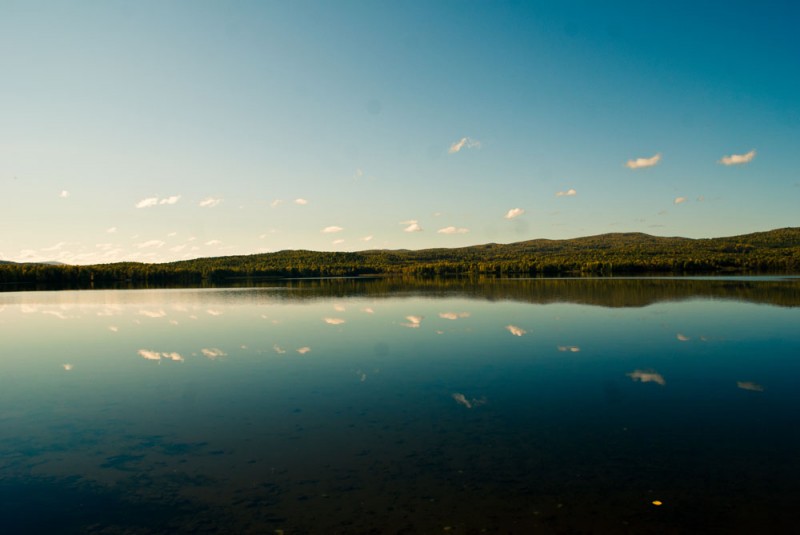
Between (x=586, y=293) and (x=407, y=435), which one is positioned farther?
(x=586, y=293)

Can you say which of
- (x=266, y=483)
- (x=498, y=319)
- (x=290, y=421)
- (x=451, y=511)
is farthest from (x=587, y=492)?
(x=498, y=319)

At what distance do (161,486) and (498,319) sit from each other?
30065mm

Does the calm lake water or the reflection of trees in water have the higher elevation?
the reflection of trees in water

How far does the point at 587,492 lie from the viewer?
9.74 meters

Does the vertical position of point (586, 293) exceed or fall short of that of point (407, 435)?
it exceeds it

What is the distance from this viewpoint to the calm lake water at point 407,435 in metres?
9.15

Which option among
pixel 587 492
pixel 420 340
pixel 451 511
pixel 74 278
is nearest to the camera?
pixel 451 511

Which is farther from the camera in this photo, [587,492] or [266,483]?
[266,483]

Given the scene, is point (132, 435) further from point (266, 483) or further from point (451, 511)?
point (451, 511)

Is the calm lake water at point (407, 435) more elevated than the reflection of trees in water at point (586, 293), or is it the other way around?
the reflection of trees in water at point (586, 293)

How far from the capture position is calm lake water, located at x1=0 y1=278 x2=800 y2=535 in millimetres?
9148

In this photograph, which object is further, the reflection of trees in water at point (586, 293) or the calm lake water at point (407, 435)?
the reflection of trees in water at point (586, 293)

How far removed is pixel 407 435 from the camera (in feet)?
43.1

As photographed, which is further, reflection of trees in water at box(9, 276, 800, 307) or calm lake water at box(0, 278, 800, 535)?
reflection of trees in water at box(9, 276, 800, 307)
